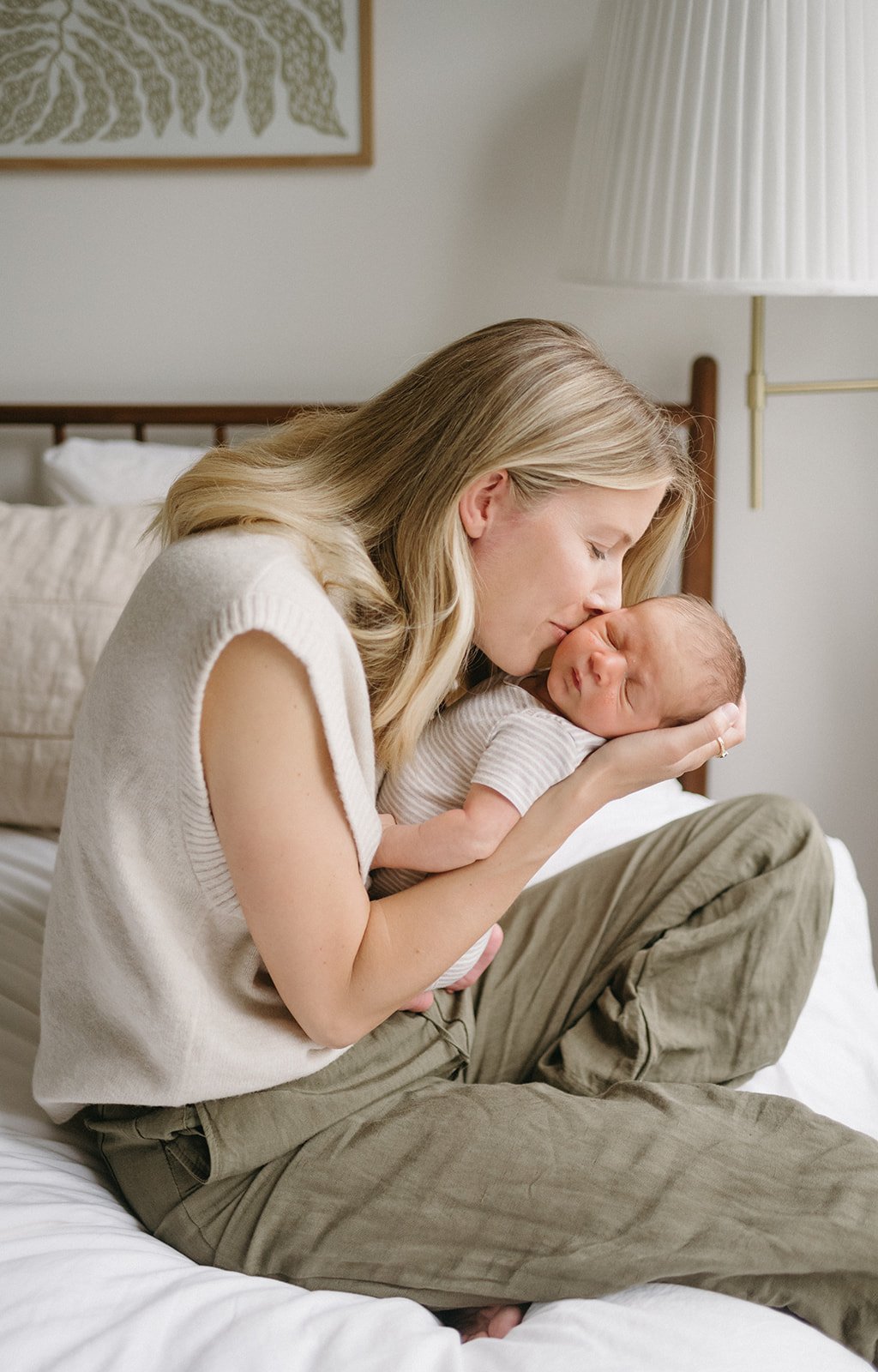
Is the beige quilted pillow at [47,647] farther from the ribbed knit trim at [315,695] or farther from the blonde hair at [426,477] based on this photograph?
the ribbed knit trim at [315,695]

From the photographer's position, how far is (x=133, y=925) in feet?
3.10

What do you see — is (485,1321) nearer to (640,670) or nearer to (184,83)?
(640,670)

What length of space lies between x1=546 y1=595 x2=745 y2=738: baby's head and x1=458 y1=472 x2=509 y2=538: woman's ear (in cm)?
15

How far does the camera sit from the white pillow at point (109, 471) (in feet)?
6.62

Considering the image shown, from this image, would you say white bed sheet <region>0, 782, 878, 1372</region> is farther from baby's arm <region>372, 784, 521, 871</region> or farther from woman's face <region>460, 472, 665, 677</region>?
woman's face <region>460, 472, 665, 677</region>

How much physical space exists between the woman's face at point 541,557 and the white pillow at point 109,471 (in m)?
1.03

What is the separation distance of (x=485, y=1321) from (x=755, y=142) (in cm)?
141

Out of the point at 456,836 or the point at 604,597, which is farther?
the point at 604,597

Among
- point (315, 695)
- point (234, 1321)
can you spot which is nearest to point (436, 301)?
point (315, 695)

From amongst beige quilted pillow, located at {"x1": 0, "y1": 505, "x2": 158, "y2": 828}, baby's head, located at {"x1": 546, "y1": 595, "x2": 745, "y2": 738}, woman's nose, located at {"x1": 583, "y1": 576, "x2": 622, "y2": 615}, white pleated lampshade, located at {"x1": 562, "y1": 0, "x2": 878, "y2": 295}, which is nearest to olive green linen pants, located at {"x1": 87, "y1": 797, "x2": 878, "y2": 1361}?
baby's head, located at {"x1": 546, "y1": 595, "x2": 745, "y2": 738}

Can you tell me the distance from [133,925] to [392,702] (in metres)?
0.30

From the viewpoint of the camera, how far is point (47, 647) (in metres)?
1.63

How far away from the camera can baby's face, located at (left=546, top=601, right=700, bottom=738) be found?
1.14 meters

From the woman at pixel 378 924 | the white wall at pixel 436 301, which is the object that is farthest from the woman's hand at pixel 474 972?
the white wall at pixel 436 301
